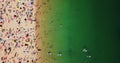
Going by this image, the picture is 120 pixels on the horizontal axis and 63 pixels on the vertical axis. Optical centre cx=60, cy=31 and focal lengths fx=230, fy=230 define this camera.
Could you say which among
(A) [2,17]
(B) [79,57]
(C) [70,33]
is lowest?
(B) [79,57]

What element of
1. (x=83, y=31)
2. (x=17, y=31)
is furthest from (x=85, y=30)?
(x=17, y=31)

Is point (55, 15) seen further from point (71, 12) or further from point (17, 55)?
point (17, 55)

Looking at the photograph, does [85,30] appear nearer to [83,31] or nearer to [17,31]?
[83,31]

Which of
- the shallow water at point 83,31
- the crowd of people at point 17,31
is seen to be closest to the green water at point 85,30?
the shallow water at point 83,31

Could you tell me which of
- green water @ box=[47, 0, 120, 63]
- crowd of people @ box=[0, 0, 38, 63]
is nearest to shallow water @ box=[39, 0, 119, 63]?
green water @ box=[47, 0, 120, 63]

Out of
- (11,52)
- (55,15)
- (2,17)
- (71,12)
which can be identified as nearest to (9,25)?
(2,17)

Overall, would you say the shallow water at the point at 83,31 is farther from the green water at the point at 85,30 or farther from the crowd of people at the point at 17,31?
the crowd of people at the point at 17,31

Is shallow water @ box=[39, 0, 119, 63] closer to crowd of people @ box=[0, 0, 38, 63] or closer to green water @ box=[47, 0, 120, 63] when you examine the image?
green water @ box=[47, 0, 120, 63]

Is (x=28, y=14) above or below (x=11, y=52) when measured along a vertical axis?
above
